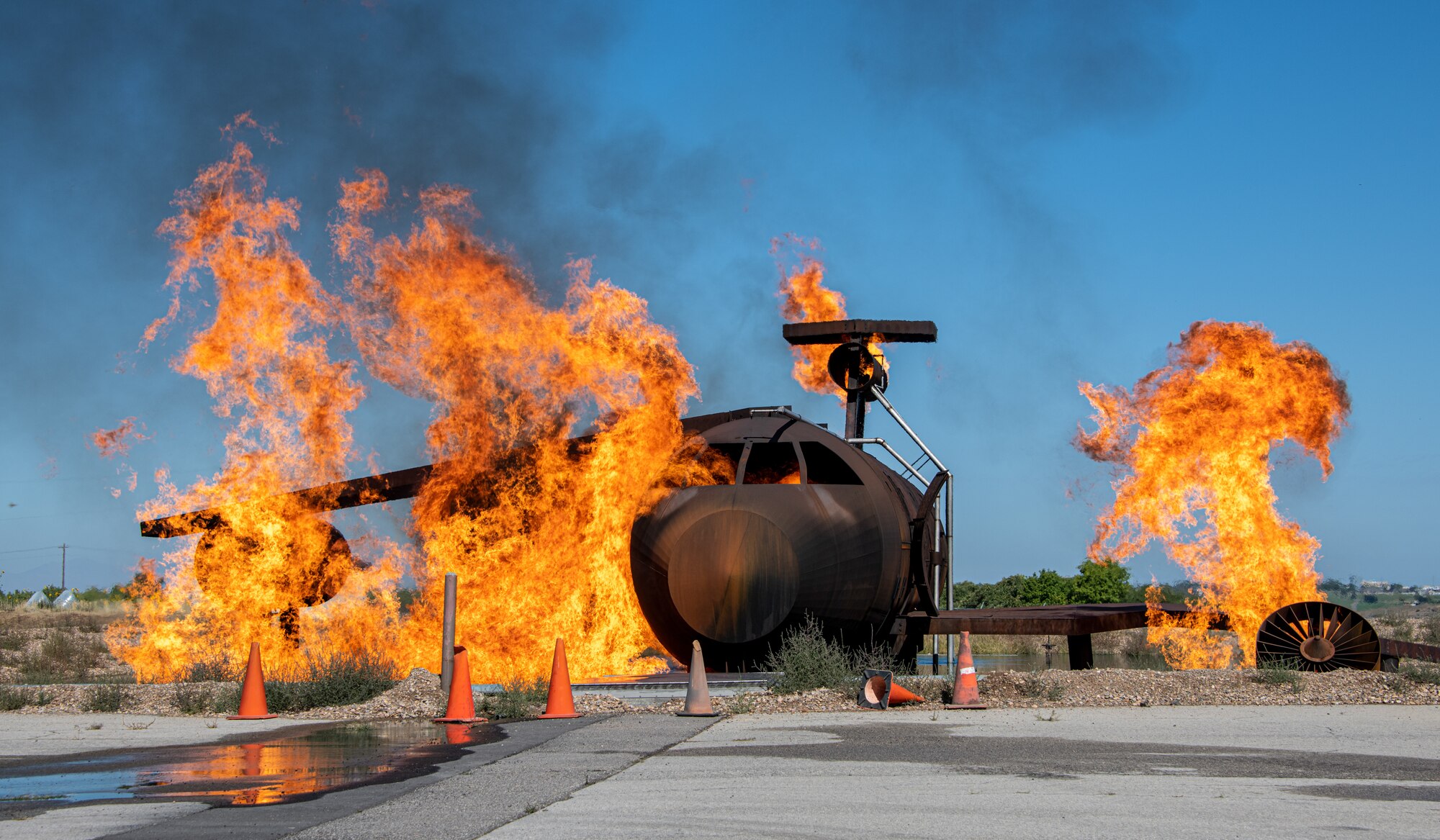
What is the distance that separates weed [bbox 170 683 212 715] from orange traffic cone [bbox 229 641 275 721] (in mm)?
957

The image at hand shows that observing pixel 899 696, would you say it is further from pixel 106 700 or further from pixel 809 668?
pixel 106 700

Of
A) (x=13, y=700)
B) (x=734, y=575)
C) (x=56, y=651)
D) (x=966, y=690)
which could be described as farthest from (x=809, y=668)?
(x=56, y=651)

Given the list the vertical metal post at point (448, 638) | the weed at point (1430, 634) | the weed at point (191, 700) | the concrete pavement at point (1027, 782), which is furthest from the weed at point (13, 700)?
the weed at point (1430, 634)

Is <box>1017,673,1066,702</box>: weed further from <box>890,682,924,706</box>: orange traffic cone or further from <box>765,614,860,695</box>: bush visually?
<box>765,614,860,695</box>: bush

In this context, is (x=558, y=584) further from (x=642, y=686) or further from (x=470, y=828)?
(x=470, y=828)

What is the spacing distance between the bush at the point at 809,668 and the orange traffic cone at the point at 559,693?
114 inches

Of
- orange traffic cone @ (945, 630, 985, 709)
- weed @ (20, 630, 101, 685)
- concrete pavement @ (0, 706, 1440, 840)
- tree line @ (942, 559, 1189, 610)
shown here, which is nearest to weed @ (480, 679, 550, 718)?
concrete pavement @ (0, 706, 1440, 840)

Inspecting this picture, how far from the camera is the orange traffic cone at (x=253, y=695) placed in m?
15.5

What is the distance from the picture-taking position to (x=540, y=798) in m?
8.25

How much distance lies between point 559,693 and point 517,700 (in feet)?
2.23

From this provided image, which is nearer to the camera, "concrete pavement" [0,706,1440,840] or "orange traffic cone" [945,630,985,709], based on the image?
"concrete pavement" [0,706,1440,840]

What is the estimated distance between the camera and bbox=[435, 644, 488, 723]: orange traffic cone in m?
14.3

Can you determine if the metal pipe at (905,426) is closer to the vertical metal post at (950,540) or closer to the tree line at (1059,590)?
the vertical metal post at (950,540)

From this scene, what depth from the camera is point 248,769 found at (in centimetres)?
1022
